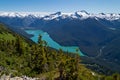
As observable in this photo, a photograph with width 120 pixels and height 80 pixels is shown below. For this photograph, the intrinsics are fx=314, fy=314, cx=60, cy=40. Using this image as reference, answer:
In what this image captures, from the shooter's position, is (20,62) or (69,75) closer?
(69,75)

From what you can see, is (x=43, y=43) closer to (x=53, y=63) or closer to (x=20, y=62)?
(x=53, y=63)

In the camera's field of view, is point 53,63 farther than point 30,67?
Yes

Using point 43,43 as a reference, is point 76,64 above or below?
below

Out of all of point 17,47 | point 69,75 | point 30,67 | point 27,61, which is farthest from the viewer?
→ point 17,47

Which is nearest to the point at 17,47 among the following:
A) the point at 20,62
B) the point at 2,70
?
the point at 20,62

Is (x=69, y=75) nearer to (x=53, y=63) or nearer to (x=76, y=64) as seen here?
(x=76, y=64)

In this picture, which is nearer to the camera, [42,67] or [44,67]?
[42,67]

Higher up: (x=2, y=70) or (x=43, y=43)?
(x=43, y=43)

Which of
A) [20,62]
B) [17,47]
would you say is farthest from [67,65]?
[17,47]

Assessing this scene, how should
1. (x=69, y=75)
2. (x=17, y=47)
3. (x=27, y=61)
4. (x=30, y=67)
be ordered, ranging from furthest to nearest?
1. (x=17, y=47)
2. (x=27, y=61)
3. (x=30, y=67)
4. (x=69, y=75)
